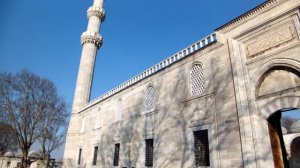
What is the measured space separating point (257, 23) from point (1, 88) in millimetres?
18318

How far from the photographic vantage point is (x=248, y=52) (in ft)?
25.7

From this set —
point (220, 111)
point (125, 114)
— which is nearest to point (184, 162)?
point (220, 111)

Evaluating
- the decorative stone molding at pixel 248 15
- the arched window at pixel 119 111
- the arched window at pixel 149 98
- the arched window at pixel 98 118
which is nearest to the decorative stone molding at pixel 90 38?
the arched window at pixel 98 118

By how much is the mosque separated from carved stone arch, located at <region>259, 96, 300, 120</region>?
25 millimetres

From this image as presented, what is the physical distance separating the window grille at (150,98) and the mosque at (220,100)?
6 centimetres

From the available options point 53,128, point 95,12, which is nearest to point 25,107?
point 53,128

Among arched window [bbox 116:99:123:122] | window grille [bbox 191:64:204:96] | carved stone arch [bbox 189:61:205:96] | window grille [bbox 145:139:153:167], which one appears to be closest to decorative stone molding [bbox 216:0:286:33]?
carved stone arch [bbox 189:61:205:96]

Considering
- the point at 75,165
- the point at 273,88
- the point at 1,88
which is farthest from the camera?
the point at 75,165

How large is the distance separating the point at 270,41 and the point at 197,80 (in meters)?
3.43

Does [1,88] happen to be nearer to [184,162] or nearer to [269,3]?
[184,162]

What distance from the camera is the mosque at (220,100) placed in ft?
22.0

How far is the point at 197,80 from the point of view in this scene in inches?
383

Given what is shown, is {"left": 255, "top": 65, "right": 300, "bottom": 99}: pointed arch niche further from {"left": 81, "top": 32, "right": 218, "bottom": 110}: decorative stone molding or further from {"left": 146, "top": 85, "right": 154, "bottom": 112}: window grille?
{"left": 146, "top": 85, "right": 154, "bottom": 112}: window grille

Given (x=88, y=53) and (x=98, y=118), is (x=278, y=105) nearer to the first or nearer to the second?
(x=98, y=118)
